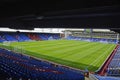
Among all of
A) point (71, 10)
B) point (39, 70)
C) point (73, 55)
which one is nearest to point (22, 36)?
point (73, 55)

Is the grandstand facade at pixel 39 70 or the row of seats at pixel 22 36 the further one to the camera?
the row of seats at pixel 22 36

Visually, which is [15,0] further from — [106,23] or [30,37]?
[30,37]

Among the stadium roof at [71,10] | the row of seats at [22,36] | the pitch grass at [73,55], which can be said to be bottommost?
the pitch grass at [73,55]

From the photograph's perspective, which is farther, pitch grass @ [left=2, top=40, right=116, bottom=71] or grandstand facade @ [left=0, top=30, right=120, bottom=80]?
pitch grass @ [left=2, top=40, right=116, bottom=71]

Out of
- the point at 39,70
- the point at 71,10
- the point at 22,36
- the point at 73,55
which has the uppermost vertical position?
the point at 71,10

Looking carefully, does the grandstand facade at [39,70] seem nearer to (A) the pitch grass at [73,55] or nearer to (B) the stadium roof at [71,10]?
(A) the pitch grass at [73,55]

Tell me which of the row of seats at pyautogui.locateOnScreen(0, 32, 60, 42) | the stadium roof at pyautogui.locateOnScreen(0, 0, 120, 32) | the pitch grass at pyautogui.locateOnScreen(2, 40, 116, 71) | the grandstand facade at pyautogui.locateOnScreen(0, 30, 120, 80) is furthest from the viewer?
the row of seats at pyautogui.locateOnScreen(0, 32, 60, 42)

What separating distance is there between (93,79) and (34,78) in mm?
3696

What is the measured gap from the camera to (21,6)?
3377 millimetres

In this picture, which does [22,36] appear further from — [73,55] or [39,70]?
[39,70]

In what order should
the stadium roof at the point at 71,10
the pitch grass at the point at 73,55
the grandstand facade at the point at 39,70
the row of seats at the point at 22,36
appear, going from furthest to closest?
the row of seats at the point at 22,36
the pitch grass at the point at 73,55
the grandstand facade at the point at 39,70
the stadium roof at the point at 71,10

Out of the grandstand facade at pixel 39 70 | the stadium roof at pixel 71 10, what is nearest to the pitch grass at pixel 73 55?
the grandstand facade at pixel 39 70

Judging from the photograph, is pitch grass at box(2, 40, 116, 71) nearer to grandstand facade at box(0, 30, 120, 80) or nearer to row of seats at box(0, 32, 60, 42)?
grandstand facade at box(0, 30, 120, 80)

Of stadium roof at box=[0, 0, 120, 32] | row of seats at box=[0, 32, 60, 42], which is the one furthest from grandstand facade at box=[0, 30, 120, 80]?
stadium roof at box=[0, 0, 120, 32]
